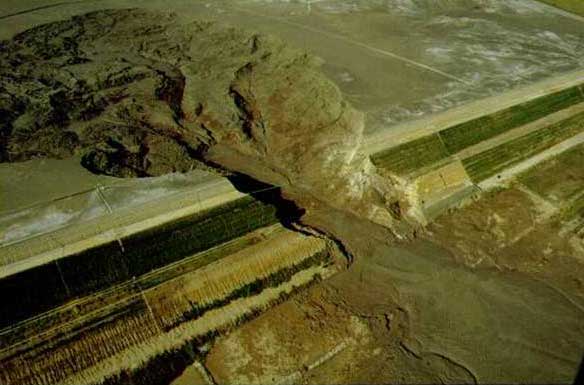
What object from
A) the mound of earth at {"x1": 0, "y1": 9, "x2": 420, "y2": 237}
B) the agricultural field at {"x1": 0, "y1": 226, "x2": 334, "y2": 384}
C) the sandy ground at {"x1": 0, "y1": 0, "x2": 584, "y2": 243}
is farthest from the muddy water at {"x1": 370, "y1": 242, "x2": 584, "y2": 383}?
the sandy ground at {"x1": 0, "y1": 0, "x2": 584, "y2": 243}

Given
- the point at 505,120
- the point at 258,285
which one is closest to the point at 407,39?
the point at 505,120

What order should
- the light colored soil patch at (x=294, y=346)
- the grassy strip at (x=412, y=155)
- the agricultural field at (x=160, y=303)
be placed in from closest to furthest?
1. the agricultural field at (x=160, y=303)
2. the light colored soil patch at (x=294, y=346)
3. the grassy strip at (x=412, y=155)

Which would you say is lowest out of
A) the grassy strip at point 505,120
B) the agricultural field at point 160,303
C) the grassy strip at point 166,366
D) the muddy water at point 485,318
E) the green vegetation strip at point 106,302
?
the muddy water at point 485,318

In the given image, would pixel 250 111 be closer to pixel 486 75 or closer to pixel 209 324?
pixel 209 324

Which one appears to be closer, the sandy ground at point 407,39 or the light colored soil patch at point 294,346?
the light colored soil patch at point 294,346

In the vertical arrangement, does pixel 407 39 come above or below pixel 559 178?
above

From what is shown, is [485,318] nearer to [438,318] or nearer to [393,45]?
[438,318]

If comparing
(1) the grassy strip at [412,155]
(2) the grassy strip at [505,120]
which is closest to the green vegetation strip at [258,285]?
(1) the grassy strip at [412,155]

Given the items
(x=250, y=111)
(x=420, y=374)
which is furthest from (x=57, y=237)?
(x=420, y=374)

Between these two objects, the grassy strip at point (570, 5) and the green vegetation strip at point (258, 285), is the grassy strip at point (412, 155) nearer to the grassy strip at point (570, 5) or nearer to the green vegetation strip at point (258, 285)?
the green vegetation strip at point (258, 285)
